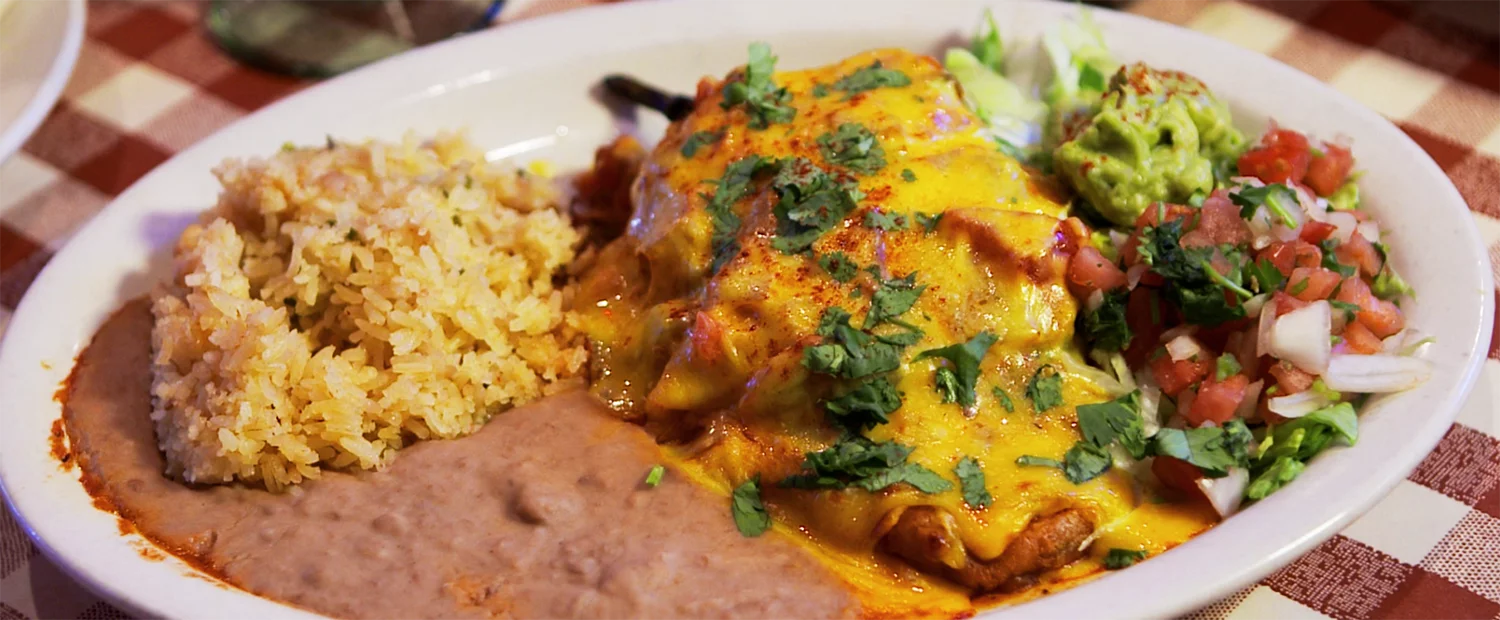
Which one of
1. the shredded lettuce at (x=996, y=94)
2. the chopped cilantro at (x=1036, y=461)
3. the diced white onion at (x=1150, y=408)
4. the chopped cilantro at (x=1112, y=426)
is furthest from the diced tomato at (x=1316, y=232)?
the chopped cilantro at (x=1036, y=461)

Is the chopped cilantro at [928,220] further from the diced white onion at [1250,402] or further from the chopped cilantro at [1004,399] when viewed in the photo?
the diced white onion at [1250,402]

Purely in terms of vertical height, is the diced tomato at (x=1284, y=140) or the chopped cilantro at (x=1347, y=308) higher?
the diced tomato at (x=1284, y=140)

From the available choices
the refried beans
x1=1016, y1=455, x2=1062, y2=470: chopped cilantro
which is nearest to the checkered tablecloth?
the refried beans

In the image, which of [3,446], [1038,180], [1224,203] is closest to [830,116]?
[1038,180]

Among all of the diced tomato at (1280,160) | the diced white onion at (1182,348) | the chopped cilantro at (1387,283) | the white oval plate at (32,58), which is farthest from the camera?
the white oval plate at (32,58)

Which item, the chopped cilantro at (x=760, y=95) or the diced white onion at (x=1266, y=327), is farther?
the chopped cilantro at (x=760, y=95)

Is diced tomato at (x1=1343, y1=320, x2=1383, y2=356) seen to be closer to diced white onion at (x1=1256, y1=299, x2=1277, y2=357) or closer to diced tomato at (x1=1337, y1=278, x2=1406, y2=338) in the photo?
diced tomato at (x1=1337, y1=278, x2=1406, y2=338)
